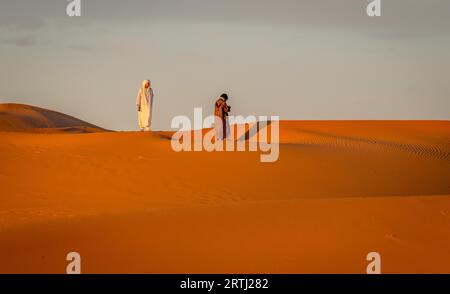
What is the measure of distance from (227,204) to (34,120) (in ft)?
178

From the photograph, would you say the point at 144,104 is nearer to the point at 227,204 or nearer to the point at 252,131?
the point at 252,131

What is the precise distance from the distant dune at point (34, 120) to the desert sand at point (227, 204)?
2740cm

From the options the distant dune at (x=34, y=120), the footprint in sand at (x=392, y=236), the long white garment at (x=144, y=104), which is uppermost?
the distant dune at (x=34, y=120)

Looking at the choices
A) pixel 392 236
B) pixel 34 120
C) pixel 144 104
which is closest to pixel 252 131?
pixel 144 104

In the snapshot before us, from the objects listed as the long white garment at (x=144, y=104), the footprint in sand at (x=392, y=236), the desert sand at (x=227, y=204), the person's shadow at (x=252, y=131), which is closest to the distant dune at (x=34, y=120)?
the person's shadow at (x=252, y=131)

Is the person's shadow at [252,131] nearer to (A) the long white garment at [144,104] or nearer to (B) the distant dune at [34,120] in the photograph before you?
(A) the long white garment at [144,104]

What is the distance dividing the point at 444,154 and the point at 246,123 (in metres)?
7.92

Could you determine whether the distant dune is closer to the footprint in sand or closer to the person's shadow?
the person's shadow

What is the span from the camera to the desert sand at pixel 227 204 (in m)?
8.64

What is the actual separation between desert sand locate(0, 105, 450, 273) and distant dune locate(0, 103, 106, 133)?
2740 cm

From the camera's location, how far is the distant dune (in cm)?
5755

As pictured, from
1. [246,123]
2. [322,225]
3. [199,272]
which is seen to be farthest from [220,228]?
[246,123]
